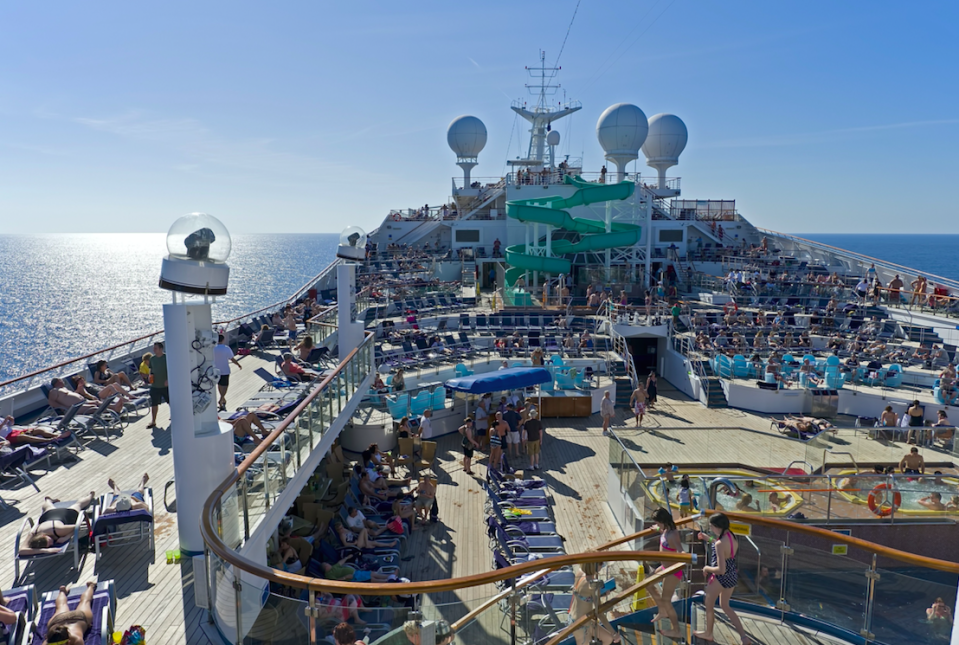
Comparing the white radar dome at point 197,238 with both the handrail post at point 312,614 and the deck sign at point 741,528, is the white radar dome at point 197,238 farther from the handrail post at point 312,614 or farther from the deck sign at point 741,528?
the deck sign at point 741,528

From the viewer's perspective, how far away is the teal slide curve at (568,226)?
2450cm

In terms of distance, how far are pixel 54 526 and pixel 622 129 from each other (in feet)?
99.5

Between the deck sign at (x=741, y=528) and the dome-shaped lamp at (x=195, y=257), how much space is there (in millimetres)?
4160

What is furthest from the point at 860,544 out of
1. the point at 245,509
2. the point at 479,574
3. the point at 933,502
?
the point at 933,502

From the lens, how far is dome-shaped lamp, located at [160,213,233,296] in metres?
4.75

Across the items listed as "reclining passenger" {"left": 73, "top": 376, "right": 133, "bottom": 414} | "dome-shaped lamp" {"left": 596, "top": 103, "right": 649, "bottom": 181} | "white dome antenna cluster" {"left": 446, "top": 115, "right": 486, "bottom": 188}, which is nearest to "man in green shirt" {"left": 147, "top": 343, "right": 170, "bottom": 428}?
"reclining passenger" {"left": 73, "top": 376, "right": 133, "bottom": 414}

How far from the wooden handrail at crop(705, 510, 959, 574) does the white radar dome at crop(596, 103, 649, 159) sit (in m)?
29.6

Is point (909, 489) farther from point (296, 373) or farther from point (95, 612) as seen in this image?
point (296, 373)

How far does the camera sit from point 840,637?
4656 mm

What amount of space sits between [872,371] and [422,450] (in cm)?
1179

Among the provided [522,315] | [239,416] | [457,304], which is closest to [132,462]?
[239,416]

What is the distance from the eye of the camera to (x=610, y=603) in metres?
4.29

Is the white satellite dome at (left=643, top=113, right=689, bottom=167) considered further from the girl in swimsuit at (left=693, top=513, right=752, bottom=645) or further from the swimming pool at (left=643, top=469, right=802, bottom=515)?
the girl in swimsuit at (left=693, top=513, right=752, bottom=645)

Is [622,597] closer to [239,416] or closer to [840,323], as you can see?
[239,416]
